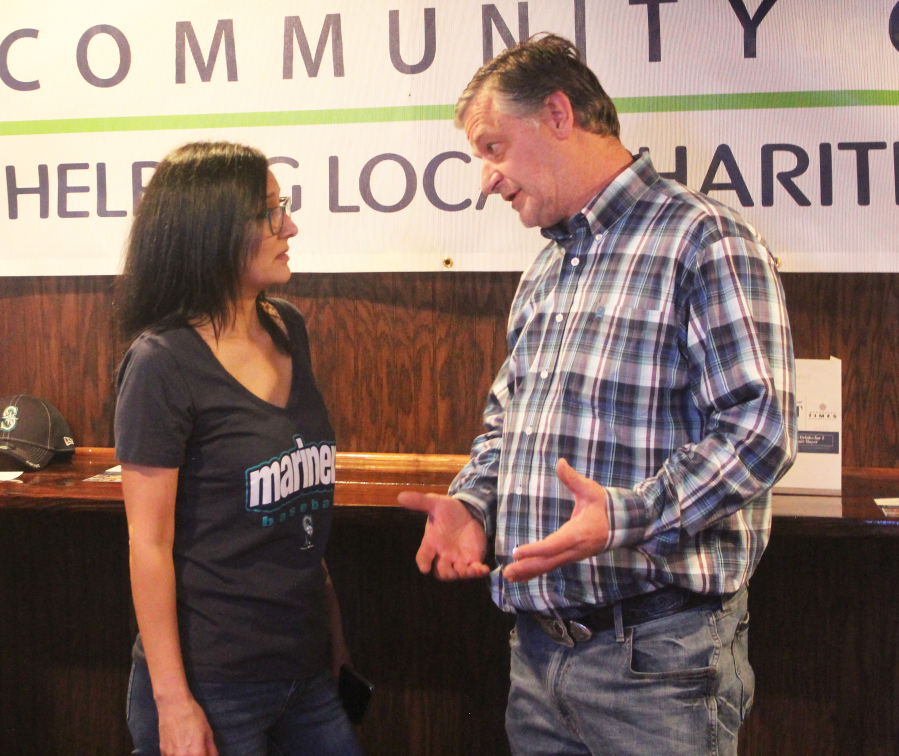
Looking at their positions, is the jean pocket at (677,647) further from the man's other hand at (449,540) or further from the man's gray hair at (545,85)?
the man's gray hair at (545,85)

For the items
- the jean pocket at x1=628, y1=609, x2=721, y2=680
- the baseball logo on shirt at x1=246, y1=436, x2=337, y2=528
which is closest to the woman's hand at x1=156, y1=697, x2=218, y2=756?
the baseball logo on shirt at x1=246, y1=436, x2=337, y2=528

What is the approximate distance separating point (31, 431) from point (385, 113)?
1.23m

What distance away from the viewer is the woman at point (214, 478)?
1331mm

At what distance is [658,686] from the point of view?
4.28ft

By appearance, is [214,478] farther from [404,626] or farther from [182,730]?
[404,626]

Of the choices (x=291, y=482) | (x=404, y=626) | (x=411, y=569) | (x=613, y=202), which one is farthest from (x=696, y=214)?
(x=404, y=626)

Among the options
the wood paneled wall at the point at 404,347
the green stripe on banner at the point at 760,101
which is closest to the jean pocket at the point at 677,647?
the wood paneled wall at the point at 404,347

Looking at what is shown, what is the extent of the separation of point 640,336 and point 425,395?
40.5 inches

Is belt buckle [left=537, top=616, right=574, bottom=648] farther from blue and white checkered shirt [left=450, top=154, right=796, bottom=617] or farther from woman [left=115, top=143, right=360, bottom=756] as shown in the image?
woman [left=115, top=143, right=360, bottom=756]

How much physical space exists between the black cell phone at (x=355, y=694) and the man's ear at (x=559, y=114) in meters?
1.04

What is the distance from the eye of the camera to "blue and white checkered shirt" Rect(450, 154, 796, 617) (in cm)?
120

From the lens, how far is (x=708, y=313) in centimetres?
126

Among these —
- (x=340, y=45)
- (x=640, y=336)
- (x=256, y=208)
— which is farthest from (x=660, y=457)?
(x=340, y=45)

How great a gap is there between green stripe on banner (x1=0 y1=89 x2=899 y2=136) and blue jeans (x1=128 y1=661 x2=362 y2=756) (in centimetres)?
133
